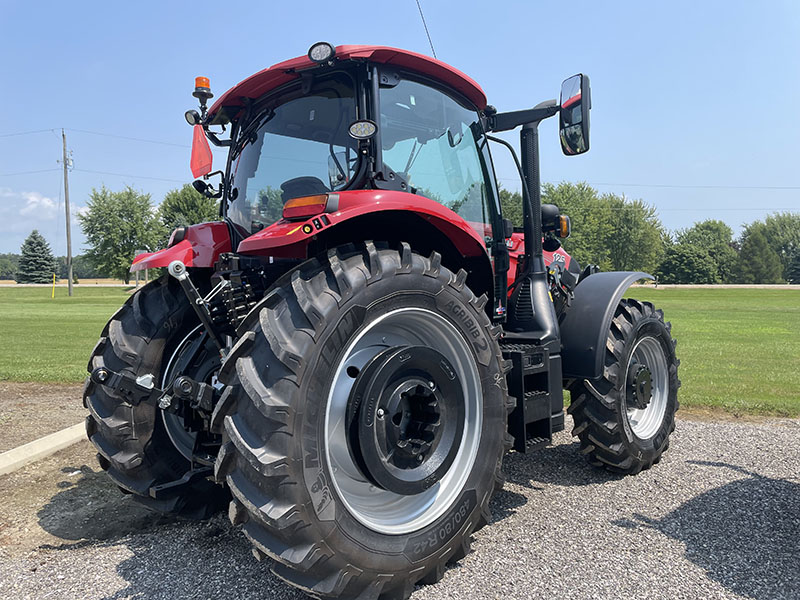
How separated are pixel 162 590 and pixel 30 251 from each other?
242 ft

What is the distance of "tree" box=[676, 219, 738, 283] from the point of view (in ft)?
237

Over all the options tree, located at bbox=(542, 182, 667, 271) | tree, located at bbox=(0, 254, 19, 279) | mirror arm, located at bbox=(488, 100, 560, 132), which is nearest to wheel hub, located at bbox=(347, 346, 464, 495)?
mirror arm, located at bbox=(488, 100, 560, 132)

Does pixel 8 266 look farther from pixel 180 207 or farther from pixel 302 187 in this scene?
pixel 302 187

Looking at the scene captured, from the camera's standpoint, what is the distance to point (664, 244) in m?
75.1

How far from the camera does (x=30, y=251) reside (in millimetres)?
64312

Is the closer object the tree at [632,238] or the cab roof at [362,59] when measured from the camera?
the cab roof at [362,59]

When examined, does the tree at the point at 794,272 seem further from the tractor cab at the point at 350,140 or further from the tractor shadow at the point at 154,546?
the tractor shadow at the point at 154,546

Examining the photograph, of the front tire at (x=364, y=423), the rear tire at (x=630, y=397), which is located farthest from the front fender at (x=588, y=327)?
the front tire at (x=364, y=423)

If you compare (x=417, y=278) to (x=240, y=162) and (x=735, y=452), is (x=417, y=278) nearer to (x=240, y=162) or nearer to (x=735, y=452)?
(x=240, y=162)

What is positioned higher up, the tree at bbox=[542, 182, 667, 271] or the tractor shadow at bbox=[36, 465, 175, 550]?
the tree at bbox=[542, 182, 667, 271]

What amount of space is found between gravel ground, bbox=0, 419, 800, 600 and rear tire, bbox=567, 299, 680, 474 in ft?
0.68

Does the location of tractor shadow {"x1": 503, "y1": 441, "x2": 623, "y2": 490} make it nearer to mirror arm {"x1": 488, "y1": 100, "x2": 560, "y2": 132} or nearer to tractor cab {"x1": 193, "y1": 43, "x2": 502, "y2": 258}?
tractor cab {"x1": 193, "y1": 43, "x2": 502, "y2": 258}

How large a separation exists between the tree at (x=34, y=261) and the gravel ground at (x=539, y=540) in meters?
71.1

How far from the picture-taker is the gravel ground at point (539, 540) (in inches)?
106
